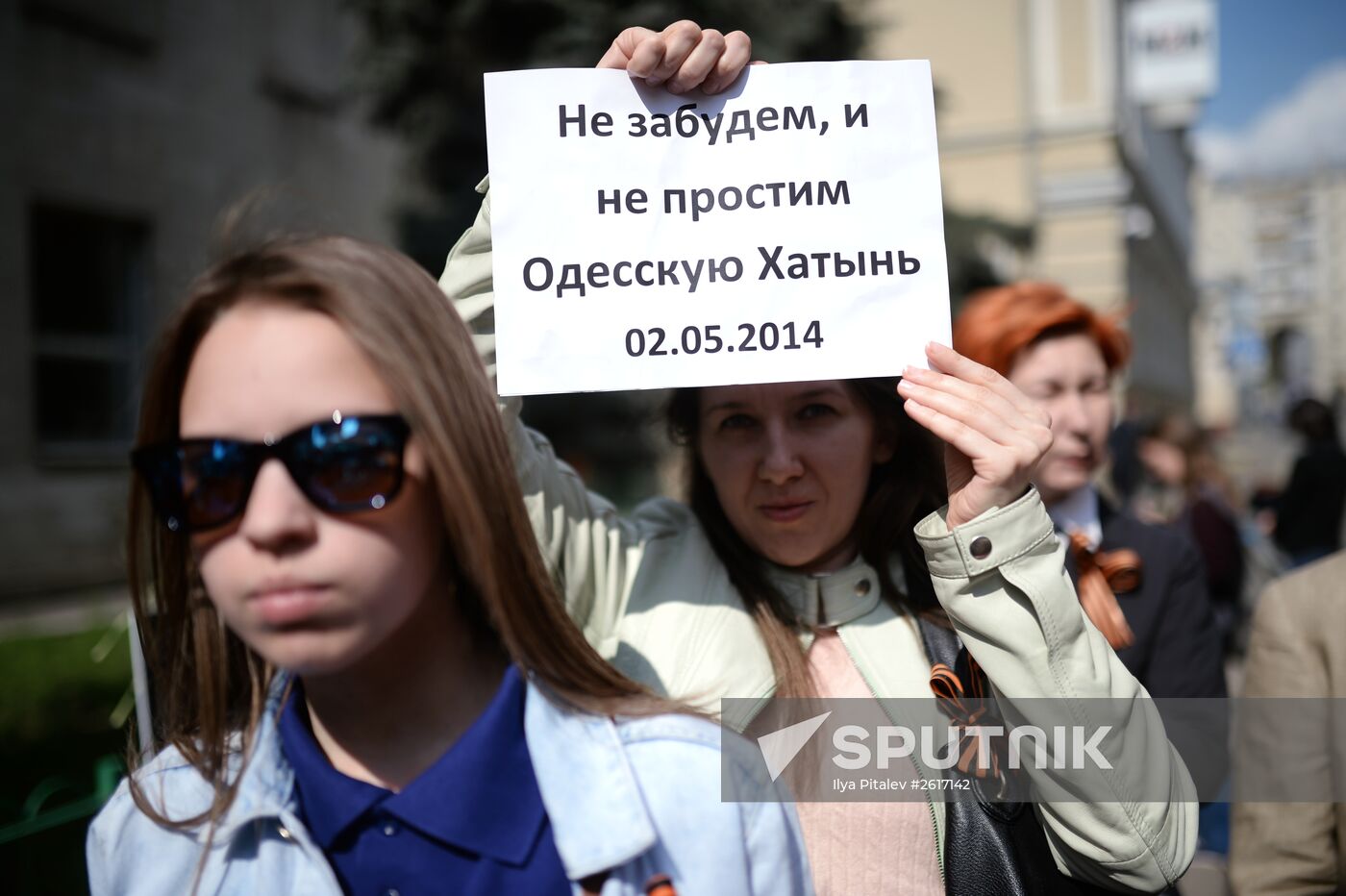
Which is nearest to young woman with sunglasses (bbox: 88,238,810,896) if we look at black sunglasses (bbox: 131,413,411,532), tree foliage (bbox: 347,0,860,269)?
black sunglasses (bbox: 131,413,411,532)

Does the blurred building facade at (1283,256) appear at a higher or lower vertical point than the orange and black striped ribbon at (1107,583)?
higher

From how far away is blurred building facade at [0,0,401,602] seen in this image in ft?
31.0

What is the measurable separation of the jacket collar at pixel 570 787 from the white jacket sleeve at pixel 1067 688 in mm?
579

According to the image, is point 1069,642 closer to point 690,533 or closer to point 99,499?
point 690,533

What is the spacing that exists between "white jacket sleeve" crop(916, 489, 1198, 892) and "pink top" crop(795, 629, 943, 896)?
0.22 meters

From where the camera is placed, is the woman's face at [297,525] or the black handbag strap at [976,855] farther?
the black handbag strap at [976,855]

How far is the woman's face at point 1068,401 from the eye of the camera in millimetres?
2650

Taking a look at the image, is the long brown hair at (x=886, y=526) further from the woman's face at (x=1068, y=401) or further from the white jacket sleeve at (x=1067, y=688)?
the woman's face at (x=1068, y=401)

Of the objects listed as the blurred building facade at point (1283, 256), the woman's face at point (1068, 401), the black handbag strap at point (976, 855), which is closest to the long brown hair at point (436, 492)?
the black handbag strap at point (976, 855)

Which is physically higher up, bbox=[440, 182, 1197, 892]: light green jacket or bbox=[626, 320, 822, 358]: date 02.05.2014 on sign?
bbox=[626, 320, 822, 358]: date 02.05.2014 on sign

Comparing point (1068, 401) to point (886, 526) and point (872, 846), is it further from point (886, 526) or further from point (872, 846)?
point (872, 846)

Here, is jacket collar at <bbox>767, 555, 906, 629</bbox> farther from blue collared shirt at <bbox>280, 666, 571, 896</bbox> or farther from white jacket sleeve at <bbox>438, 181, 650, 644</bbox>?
blue collared shirt at <bbox>280, 666, 571, 896</bbox>

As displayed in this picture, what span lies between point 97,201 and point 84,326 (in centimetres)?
A: 124

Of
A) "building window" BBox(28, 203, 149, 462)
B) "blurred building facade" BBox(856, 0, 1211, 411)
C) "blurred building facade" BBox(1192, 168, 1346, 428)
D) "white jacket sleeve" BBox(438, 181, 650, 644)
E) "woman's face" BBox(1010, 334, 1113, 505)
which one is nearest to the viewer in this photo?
"white jacket sleeve" BBox(438, 181, 650, 644)
